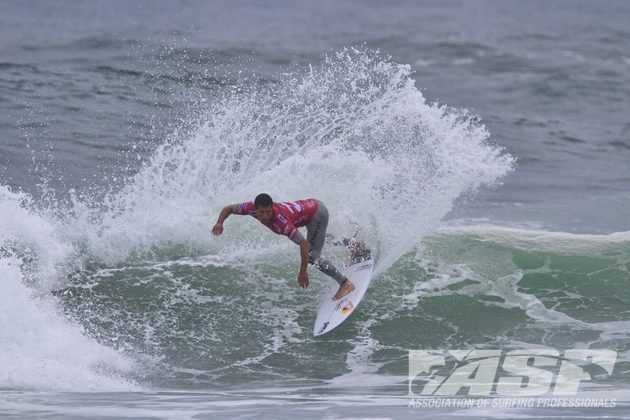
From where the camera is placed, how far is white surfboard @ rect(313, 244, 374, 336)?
10602 mm

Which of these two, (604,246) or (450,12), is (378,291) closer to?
(604,246)

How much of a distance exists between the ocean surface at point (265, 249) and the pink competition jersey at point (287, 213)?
109 centimetres

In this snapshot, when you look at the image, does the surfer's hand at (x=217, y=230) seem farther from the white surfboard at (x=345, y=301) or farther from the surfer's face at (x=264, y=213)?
the white surfboard at (x=345, y=301)

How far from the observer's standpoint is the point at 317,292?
1134 cm

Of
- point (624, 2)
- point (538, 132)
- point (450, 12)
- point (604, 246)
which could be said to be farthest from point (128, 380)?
point (624, 2)

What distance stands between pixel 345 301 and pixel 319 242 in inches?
28.5

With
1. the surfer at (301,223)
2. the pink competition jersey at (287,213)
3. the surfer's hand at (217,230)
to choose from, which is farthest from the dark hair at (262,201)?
the surfer's hand at (217,230)

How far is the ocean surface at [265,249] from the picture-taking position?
30.2 ft

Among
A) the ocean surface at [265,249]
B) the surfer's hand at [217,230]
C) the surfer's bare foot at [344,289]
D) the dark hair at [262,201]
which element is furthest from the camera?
the surfer's bare foot at [344,289]

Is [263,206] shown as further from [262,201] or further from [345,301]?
[345,301]

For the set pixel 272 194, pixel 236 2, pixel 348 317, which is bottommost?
pixel 348 317

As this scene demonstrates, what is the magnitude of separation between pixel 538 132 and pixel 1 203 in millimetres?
12815

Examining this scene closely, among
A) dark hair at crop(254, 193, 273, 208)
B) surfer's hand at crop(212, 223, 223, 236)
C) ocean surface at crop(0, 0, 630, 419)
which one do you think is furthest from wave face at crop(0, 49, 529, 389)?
dark hair at crop(254, 193, 273, 208)

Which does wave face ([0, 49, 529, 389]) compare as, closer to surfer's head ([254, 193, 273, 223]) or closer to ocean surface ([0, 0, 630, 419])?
ocean surface ([0, 0, 630, 419])
